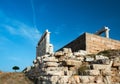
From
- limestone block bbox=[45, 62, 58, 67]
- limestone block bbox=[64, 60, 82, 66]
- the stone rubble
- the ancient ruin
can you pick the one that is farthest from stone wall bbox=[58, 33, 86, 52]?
limestone block bbox=[45, 62, 58, 67]

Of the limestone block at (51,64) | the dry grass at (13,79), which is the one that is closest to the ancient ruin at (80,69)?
the limestone block at (51,64)

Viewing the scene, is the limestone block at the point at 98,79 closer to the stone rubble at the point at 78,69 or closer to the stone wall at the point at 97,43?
the stone rubble at the point at 78,69

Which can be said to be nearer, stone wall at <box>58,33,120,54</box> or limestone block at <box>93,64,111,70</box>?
limestone block at <box>93,64,111,70</box>

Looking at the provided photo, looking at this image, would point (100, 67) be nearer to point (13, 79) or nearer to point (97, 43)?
point (97, 43)

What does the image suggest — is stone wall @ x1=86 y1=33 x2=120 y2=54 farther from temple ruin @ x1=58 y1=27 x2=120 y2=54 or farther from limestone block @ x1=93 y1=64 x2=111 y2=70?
limestone block @ x1=93 y1=64 x2=111 y2=70

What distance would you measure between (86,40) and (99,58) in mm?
2334

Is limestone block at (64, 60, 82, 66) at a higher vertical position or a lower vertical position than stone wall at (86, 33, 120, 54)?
lower

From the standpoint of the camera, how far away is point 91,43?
12984 millimetres

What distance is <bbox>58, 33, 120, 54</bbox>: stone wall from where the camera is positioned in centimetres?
1280

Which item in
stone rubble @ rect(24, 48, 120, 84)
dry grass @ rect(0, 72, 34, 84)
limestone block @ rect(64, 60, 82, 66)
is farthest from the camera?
dry grass @ rect(0, 72, 34, 84)

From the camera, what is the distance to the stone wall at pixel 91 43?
42.0ft

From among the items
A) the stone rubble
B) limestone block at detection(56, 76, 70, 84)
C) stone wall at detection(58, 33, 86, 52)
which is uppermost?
stone wall at detection(58, 33, 86, 52)

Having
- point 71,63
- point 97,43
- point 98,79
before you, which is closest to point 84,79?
point 98,79

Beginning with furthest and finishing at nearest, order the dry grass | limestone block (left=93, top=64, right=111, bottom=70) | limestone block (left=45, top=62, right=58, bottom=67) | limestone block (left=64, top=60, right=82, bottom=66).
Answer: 1. the dry grass
2. limestone block (left=45, top=62, right=58, bottom=67)
3. limestone block (left=64, top=60, right=82, bottom=66)
4. limestone block (left=93, top=64, right=111, bottom=70)
